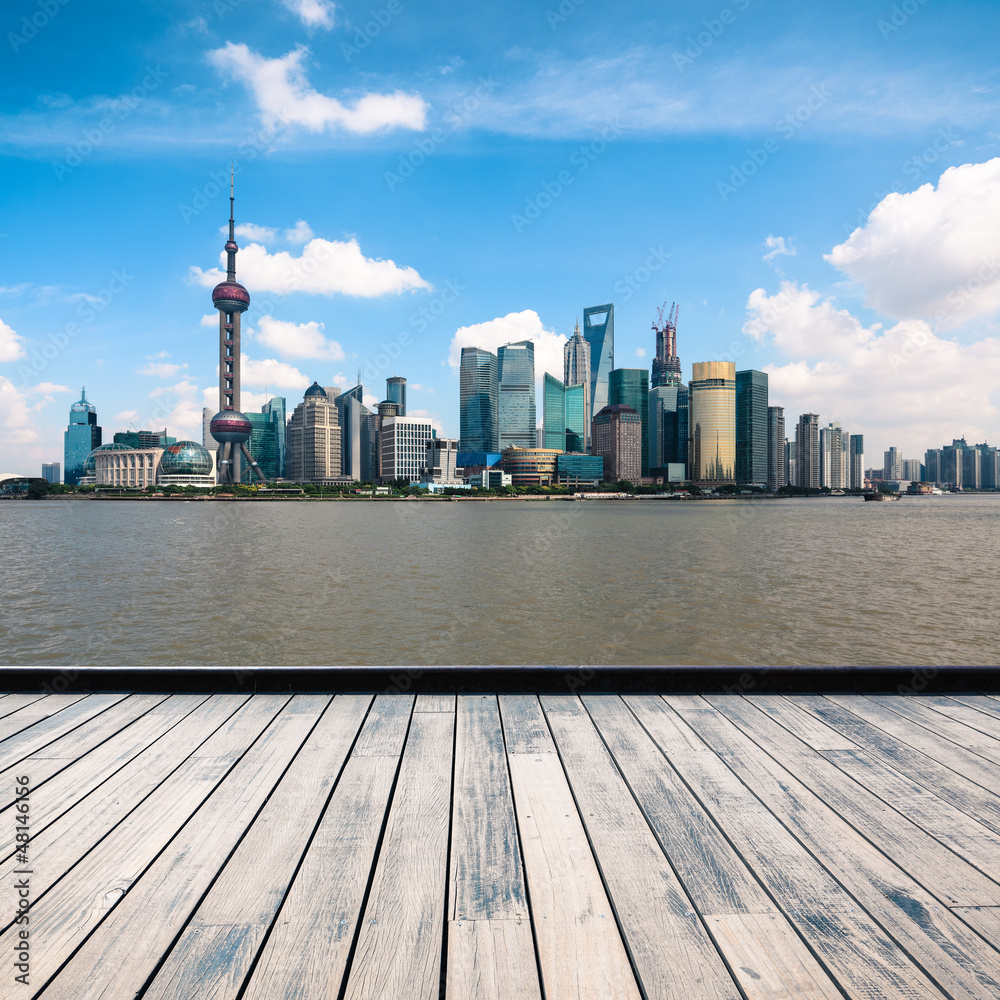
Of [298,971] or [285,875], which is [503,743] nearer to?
[285,875]

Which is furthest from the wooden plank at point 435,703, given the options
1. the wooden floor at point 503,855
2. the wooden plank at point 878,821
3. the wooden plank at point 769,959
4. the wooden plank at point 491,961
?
the wooden plank at point 769,959

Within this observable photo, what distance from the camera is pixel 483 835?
330 cm

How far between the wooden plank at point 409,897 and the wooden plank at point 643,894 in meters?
0.77

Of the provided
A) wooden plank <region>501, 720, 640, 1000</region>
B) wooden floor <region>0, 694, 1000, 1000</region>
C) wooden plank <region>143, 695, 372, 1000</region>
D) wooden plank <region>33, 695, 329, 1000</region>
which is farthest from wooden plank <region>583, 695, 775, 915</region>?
wooden plank <region>33, 695, 329, 1000</region>

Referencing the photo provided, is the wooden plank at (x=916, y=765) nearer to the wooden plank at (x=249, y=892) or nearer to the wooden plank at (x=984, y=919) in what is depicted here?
the wooden plank at (x=984, y=919)

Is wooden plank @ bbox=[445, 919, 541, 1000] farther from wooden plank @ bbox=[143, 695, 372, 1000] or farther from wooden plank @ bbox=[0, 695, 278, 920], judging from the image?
wooden plank @ bbox=[0, 695, 278, 920]

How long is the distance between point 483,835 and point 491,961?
883 mm

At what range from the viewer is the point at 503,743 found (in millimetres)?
4484

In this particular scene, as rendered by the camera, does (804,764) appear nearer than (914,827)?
No

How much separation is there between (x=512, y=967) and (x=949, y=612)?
23.6m

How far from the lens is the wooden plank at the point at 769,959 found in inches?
89.6

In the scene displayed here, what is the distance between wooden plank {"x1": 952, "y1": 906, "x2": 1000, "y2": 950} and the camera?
254cm

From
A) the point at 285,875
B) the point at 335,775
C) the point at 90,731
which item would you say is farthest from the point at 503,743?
the point at 90,731

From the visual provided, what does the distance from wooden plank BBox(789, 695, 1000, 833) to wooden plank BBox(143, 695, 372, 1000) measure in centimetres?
364
